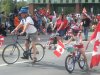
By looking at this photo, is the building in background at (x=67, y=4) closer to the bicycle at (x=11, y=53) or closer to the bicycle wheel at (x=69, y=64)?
the bicycle at (x=11, y=53)

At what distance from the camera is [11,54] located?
40.4 feet

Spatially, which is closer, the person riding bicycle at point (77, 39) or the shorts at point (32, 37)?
the person riding bicycle at point (77, 39)

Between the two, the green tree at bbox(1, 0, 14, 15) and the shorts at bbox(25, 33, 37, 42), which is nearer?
the shorts at bbox(25, 33, 37, 42)

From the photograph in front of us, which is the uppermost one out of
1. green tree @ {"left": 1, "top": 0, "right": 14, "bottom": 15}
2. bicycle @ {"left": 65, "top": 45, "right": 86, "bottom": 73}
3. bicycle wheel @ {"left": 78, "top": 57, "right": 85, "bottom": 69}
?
bicycle @ {"left": 65, "top": 45, "right": 86, "bottom": 73}

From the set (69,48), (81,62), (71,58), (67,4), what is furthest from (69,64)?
(67,4)

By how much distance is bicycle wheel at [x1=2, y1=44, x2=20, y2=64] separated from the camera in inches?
476

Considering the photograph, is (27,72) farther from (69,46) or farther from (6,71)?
(69,46)

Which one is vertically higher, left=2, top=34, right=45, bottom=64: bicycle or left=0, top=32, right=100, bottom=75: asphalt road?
left=2, top=34, right=45, bottom=64: bicycle

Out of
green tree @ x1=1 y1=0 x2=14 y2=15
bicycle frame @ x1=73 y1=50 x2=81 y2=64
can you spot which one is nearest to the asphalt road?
bicycle frame @ x1=73 y1=50 x2=81 y2=64

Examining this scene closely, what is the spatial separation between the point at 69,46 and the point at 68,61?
421mm

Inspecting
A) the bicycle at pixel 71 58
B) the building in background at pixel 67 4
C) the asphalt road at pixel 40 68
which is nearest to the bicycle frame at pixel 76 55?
the bicycle at pixel 71 58

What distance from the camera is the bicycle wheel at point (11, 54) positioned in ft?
39.6

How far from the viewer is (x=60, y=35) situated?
17703mm

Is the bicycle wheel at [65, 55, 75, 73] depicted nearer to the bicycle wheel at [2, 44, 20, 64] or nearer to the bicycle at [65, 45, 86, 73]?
the bicycle at [65, 45, 86, 73]
